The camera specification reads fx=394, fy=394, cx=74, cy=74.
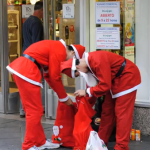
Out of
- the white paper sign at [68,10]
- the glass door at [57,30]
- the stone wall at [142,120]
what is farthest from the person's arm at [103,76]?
the white paper sign at [68,10]

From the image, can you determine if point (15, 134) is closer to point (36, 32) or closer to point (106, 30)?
point (36, 32)

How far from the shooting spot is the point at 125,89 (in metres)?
4.93

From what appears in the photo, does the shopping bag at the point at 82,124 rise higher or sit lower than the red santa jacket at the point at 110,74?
lower

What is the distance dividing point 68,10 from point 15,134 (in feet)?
7.45

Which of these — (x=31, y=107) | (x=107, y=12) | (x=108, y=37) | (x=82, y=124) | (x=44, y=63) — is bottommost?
(x=82, y=124)

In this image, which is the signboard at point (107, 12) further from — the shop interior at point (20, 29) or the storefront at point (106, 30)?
the shop interior at point (20, 29)

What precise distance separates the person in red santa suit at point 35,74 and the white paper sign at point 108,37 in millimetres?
1408

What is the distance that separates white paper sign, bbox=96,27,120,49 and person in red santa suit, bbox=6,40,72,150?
4.62ft

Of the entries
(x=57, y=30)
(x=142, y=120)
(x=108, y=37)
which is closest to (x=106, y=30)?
(x=108, y=37)

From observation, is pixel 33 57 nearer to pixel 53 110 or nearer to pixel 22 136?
pixel 22 136

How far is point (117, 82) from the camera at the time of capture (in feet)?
16.3

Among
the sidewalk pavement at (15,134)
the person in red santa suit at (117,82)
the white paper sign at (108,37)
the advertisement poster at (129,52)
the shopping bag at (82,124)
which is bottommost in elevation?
the sidewalk pavement at (15,134)

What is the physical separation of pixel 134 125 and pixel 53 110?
1584mm

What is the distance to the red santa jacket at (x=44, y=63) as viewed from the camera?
5.07m
